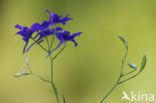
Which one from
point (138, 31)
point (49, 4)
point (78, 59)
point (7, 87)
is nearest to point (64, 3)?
point (49, 4)

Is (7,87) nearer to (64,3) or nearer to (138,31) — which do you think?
(64,3)

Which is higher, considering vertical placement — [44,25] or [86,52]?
[44,25]

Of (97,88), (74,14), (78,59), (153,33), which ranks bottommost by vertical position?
(97,88)

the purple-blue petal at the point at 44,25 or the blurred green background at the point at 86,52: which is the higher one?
the purple-blue petal at the point at 44,25

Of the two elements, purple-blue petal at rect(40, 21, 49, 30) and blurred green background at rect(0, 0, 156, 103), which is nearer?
purple-blue petal at rect(40, 21, 49, 30)

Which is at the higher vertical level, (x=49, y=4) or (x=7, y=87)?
(x=49, y=4)

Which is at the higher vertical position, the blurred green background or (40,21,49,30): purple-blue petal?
(40,21,49,30): purple-blue petal

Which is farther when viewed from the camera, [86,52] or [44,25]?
[86,52]

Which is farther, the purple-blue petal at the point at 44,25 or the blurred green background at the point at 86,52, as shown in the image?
the blurred green background at the point at 86,52
